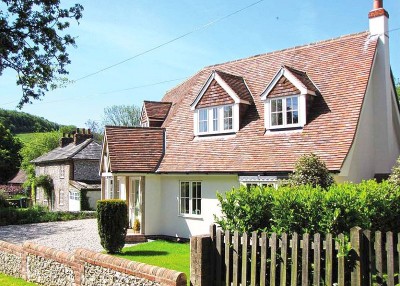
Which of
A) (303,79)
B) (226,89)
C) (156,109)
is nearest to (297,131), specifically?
(303,79)

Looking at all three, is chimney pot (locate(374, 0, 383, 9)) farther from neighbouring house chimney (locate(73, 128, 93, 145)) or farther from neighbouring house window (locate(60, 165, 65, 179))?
neighbouring house chimney (locate(73, 128, 93, 145))

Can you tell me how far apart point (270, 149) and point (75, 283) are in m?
9.97

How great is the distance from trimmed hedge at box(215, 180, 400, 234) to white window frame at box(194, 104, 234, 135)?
1059cm

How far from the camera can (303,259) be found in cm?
752

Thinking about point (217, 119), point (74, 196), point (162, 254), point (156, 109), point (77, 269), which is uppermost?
point (156, 109)

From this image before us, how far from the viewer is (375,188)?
35.6 feet

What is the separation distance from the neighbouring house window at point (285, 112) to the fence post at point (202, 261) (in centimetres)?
1047

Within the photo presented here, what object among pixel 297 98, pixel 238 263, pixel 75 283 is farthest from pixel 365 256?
pixel 297 98

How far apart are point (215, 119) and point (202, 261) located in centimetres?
1325

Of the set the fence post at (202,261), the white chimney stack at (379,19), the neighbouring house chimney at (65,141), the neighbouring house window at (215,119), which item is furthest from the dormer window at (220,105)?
the neighbouring house chimney at (65,141)

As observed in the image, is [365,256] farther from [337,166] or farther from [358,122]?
[358,122]

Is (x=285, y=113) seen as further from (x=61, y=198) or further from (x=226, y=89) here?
(x=61, y=198)

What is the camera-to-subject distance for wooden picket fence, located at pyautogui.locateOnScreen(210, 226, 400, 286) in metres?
7.19

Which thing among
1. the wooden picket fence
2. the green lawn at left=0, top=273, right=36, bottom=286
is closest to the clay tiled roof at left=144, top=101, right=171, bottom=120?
the green lawn at left=0, top=273, right=36, bottom=286
